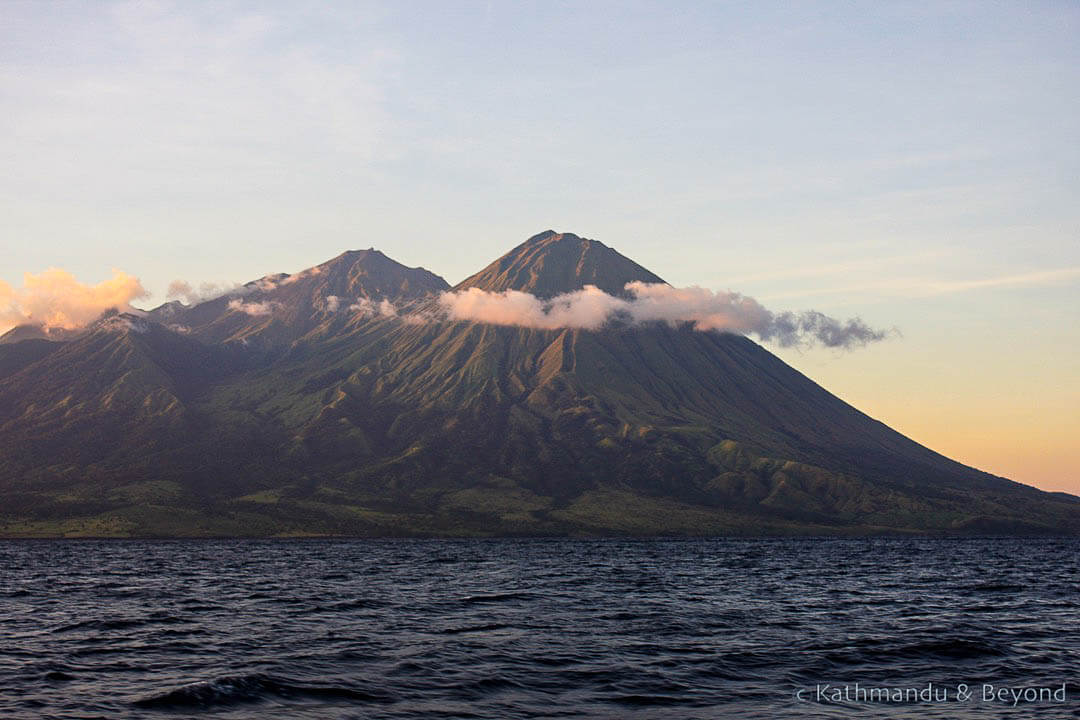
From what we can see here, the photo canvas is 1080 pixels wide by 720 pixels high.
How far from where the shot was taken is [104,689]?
4881 cm

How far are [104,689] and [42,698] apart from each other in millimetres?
3136

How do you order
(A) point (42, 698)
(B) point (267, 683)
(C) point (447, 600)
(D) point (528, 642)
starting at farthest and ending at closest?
(C) point (447, 600) < (D) point (528, 642) < (B) point (267, 683) < (A) point (42, 698)

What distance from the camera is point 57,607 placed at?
90.2 metres

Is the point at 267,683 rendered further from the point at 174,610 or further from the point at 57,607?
the point at 57,607

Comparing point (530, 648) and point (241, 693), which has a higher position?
point (241, 693)

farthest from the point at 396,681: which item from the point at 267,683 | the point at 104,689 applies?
the point at 104,689

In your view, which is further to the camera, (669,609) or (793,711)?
(669,609)

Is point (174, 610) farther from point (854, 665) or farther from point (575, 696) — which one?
point (854, 665)

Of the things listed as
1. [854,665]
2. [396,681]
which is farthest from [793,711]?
[396,681]

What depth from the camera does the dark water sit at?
45.5m

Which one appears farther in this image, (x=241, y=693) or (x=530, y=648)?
(x=530, y=648)

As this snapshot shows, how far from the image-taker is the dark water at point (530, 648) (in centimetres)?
4550

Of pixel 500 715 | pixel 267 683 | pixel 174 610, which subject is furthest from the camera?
pixel 174 610

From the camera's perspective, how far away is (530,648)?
206 ft
